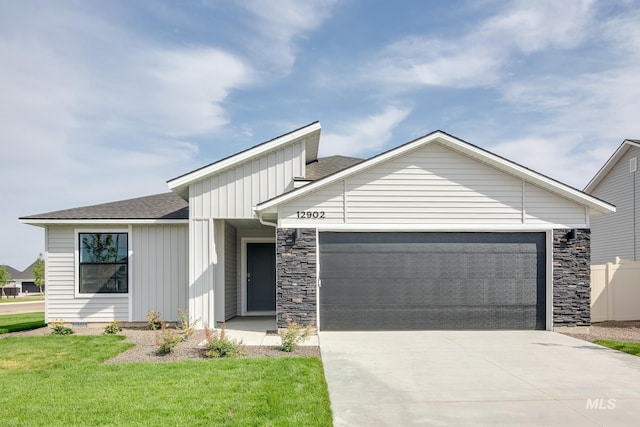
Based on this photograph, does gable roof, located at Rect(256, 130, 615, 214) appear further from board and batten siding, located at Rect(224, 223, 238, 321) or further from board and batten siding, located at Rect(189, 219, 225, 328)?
board and batten siding, located at Rect(224, 223, 238, 321)

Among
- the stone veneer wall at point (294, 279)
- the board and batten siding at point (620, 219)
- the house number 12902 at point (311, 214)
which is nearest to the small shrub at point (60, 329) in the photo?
the stone veneer wall at point (294, 279)

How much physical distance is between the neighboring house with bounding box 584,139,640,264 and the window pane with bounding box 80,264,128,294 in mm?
16866

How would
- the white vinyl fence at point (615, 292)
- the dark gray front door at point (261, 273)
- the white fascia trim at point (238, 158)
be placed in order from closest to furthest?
the white fascia trim at point (238, 158)
the white vinyl fence at point (615, 292)
the dark gray front door at point (261, 273)

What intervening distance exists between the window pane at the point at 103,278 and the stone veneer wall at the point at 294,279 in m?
4.75

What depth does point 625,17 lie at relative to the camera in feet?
36.3

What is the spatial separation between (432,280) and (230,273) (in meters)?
5.84

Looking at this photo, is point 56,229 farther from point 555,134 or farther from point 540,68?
point 555,134

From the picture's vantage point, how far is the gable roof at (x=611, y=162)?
56.0 ft

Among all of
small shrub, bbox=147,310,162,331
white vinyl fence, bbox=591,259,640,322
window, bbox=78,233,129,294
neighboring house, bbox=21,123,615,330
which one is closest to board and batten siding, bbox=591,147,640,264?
white vinyl fence, bbox=591,259,640,322

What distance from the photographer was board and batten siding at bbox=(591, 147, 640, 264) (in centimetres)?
1706

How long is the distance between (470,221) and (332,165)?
6.10 metres

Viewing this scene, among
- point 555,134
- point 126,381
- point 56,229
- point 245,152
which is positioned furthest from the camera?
point 555,134

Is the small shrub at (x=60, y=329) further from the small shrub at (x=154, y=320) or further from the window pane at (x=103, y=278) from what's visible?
the small shrub at (x=154, y=320)

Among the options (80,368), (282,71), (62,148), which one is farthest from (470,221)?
(62,148)
